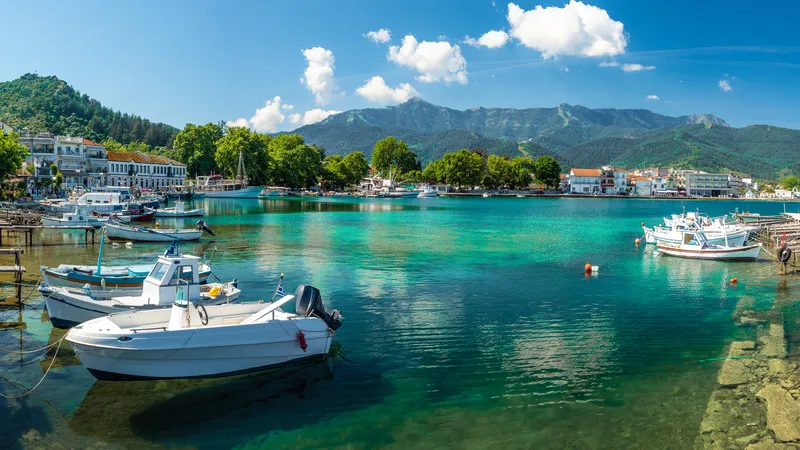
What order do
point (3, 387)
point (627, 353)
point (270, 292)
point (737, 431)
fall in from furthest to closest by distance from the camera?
point (270, 292)
point (627, 353)
point (3, 387)
point (737, 431)

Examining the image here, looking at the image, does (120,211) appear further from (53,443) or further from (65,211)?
(53,443)

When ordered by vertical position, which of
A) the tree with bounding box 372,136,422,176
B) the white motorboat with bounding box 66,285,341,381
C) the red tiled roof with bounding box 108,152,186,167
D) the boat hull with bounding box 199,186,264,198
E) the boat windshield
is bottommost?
the white motorboat with bounding box 66,285,341,381

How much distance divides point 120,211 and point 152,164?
247 feet

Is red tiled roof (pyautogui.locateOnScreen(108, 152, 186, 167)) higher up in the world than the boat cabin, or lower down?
higher up

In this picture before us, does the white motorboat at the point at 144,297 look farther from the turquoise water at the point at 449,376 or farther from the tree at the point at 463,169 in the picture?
the tree at the point at 463,169

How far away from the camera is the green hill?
150375 mm

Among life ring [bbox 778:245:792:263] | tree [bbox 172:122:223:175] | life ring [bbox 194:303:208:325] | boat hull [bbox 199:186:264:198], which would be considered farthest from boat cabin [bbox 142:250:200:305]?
tree [bbox 172:122:223:175]

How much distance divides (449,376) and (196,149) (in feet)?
462

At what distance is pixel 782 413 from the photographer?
41.5 ft

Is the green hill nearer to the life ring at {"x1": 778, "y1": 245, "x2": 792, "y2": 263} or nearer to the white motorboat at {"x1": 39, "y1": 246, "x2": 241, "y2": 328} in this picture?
the white motorboat at {"x1": 39, "y1": 246, "x2": 241, "y2": 328}

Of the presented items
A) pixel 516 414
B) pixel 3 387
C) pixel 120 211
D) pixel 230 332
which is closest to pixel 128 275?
pixel 3 387

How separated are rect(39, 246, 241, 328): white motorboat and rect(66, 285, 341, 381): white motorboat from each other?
1.40 metres

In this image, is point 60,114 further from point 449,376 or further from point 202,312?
point 449,376

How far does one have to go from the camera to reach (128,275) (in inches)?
830
